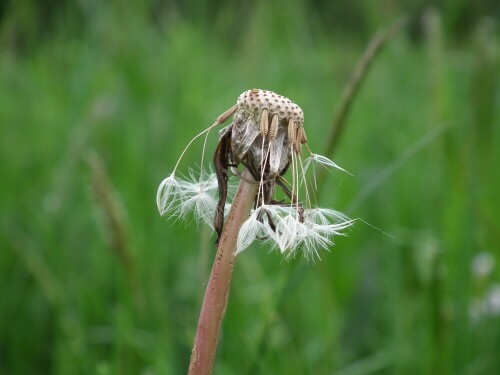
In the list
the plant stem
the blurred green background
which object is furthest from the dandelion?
the blurred green background

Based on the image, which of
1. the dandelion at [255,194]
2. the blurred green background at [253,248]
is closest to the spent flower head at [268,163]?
the dandelion at [255,194]

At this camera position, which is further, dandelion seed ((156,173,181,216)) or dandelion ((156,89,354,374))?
dandelion seed ((156,173,181,216))

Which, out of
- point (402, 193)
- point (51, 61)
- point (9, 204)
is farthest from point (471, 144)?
point (51, 61)

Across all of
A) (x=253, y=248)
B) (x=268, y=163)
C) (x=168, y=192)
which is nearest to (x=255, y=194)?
(x=268, y=163)

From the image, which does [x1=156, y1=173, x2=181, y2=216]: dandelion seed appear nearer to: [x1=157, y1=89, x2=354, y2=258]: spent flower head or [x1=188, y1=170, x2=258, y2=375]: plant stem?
[x1=157, y1=89, x2=354, y2=258]: spent flower head

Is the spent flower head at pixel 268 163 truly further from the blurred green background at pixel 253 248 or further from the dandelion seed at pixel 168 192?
the blurred green background at pixel 253 248

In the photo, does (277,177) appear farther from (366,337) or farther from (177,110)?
(177,110)

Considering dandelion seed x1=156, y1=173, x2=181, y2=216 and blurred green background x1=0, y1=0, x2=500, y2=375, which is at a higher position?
blurred green background x1=0, y1=0, x2=500, y2=375

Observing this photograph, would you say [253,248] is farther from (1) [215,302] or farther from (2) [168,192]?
(1) [215,302]
